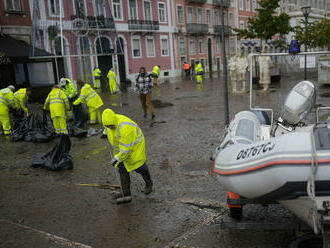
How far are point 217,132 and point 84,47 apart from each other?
26.5 ft

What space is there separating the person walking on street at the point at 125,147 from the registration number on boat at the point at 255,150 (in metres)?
2.05

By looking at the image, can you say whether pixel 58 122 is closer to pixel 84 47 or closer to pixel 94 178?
pixel 94 178

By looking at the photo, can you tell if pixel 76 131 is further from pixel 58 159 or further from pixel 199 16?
pixel 199 16

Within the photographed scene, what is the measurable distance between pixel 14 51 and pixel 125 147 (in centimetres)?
1557

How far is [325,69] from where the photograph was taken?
17.6 metres

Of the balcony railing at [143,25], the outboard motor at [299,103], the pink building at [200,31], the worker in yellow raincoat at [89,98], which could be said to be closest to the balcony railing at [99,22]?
the worker in yellow raincoat at [89,98]

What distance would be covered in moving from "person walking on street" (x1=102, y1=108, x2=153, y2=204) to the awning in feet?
40.9

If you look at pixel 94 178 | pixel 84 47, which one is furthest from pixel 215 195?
pixel 84 47

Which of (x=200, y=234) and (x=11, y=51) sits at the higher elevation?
(x=11, y=51)

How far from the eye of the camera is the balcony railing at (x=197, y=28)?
37956 mm

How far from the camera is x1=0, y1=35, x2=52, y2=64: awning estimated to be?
1742cm

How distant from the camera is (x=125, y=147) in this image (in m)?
5.09

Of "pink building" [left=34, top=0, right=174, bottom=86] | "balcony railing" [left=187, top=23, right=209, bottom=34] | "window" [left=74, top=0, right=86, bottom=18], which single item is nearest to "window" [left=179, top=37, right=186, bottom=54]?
"balcony railing" [left=187, top=23, right=209, bottom=34]

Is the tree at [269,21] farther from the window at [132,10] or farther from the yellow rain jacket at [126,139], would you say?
the yellow rain jacket at [126,139]
